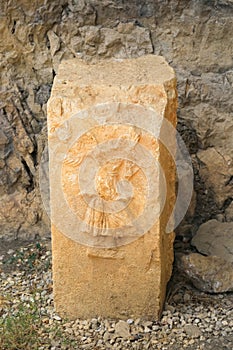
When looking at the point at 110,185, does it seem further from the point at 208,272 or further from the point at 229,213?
the point at 229,213

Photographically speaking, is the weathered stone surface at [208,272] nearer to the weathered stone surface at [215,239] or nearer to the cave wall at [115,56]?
the weathered stone surface at [215,239]

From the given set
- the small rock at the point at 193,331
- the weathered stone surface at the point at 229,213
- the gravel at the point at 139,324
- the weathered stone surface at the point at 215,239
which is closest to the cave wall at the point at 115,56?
the weathered stone surface at the point at 229,213

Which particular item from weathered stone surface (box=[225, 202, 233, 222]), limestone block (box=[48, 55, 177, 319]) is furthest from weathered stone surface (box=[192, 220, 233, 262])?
limestone block (box=[48, 55, 177, 319])

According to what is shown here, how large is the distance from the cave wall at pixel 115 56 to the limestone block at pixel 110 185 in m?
0.70

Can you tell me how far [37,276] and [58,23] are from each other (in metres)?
1.57

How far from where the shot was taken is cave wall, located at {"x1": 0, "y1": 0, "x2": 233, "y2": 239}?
4.89 m

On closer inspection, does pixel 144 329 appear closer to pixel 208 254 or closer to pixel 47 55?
pixel 208 254

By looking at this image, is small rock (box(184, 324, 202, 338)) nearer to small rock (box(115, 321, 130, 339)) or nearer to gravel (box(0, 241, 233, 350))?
gravel (box(0, 241, 233, 350))

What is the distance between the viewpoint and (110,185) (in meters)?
3.96

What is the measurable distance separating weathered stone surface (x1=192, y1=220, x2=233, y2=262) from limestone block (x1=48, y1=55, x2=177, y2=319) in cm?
58

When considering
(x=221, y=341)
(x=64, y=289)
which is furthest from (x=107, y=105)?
(x=221, y=341)

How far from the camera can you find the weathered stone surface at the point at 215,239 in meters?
4.71

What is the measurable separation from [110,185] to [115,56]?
51.9 inches

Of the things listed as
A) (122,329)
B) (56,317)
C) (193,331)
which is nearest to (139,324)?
(122,329)
